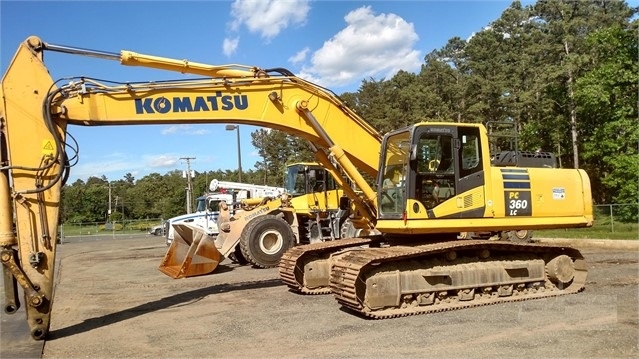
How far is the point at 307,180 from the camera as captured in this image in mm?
17422

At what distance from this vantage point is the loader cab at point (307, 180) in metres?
17.3

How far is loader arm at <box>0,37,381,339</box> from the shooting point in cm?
771

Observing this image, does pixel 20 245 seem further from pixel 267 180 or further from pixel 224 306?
pixel 267 180

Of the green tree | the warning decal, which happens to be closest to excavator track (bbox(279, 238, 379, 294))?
the warning decal

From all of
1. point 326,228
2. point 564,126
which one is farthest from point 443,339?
point 564,126

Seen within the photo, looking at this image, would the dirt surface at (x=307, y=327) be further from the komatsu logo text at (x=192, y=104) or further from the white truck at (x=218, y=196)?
the white truck at (x=218, y=196)

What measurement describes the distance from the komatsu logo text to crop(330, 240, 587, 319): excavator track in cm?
319

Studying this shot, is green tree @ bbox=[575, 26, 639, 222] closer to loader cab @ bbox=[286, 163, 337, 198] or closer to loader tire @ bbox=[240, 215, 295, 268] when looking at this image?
loader cab @ bbox=[286, 163, 337, 198]

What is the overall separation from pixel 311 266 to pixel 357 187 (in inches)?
69.4

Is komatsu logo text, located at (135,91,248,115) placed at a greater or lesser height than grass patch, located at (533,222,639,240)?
greater

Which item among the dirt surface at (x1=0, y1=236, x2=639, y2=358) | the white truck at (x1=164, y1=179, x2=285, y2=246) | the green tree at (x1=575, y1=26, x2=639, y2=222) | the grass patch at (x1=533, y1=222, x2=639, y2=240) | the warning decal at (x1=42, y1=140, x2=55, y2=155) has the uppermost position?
the green tree at (x1=575, y1=26, x2=639, y2=222)

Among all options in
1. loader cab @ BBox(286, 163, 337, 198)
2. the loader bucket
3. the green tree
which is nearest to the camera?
the loader bucket

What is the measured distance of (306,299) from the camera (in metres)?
9.86

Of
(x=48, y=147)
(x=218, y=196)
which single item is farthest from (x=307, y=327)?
(x=218, y=196)
